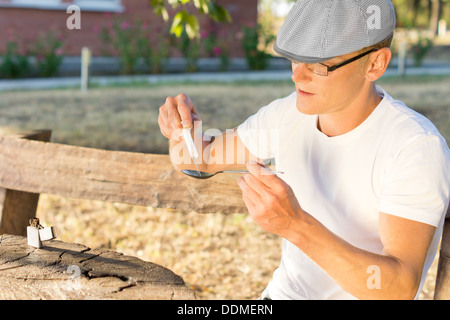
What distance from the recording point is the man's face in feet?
5.47

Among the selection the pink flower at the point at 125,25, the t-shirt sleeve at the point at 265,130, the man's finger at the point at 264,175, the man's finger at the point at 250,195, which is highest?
the pink flower at the point at 125,25

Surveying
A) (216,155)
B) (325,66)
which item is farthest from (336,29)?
(216,155)

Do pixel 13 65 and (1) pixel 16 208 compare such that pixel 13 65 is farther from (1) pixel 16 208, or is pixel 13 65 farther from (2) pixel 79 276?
(2) pixel 79 276

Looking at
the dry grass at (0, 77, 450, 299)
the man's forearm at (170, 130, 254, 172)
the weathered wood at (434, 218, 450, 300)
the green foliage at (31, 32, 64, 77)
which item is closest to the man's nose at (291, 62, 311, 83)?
the man's forearm at (170, 130, 254, 172)

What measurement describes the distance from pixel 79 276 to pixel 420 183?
0.89 meters

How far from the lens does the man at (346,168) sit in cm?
147

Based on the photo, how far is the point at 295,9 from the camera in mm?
1730

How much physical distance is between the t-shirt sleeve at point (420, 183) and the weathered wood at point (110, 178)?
754mm

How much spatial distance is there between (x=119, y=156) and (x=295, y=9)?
0.93 m

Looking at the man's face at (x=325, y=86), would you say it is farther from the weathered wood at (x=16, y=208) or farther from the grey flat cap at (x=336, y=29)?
the weathered wood at (x=16, y=208)

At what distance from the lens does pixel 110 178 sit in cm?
235

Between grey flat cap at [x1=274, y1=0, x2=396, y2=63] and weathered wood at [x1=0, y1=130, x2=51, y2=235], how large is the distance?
1324 millimetres

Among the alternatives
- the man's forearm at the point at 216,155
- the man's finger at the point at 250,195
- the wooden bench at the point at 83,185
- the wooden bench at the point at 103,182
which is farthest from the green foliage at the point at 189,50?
the man's finger at the point at 250,195
